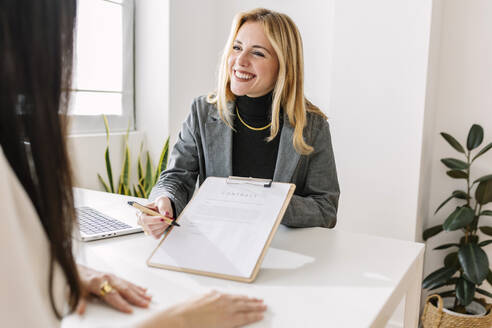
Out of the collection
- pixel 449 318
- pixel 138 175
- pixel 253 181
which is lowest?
pixel 449 318

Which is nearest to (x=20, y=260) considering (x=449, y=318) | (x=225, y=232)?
(x=225, y=232)

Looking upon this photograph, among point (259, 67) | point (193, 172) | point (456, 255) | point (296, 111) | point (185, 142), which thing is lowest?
point (456, 255)

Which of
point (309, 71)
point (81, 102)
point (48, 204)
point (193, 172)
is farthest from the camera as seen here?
point (309, 71)

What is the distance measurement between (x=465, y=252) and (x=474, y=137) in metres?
0.63

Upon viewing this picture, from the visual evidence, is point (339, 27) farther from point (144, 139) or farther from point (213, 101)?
point (144, 139)

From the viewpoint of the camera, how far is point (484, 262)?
2.26 meters

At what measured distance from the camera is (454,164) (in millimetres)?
2416

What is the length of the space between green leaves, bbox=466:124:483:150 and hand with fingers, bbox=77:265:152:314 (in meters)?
2.12

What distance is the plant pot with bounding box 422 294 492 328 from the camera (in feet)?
7.49

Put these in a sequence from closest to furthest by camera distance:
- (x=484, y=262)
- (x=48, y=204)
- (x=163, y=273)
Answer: (x=48, y=204)
(x=163, y=273)
(x=484, y=262)

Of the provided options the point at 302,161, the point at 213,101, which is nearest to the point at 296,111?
the point at 302,161

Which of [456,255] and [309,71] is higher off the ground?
[309,71]

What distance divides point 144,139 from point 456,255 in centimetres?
215

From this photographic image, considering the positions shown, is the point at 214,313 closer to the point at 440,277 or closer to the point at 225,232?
the point at 225,232
